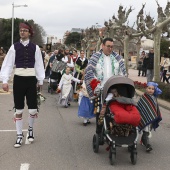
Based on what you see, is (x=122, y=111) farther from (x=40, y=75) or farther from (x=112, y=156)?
(x=40, y=75)

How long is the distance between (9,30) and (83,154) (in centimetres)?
8514

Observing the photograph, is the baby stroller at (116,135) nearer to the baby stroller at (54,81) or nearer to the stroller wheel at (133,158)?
the stroller wheel at (133,158)

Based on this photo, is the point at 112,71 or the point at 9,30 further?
the point at 9,30

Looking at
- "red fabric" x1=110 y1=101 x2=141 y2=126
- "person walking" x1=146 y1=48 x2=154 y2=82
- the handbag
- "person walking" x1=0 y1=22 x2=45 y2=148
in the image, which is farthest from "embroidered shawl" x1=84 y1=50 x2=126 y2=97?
"person walking" x1=146 y1=48 x2=154 y2=82

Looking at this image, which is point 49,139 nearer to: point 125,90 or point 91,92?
point 91,92

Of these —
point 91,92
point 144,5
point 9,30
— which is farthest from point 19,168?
point 9,30

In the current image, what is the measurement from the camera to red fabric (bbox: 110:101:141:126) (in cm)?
536

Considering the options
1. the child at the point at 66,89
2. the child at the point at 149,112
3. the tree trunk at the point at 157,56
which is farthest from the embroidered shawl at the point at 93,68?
the tree trunk at the point at 157,56

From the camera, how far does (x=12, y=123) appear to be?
8.68 metres

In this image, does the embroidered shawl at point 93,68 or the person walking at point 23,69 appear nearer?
the embroidered shawl at point 93,68

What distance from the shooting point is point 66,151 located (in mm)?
6301

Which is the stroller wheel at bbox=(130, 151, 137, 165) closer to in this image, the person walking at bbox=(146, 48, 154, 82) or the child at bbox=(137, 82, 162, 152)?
the child at bbox=(137, 82, 162, 152)

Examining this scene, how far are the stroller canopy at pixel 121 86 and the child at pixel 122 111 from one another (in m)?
0.08

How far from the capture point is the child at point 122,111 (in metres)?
5.37
